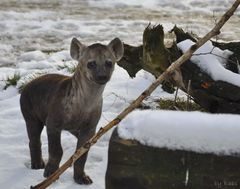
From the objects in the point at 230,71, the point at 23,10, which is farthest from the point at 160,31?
the point at 23,10

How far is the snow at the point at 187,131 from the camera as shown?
3562 millimetres

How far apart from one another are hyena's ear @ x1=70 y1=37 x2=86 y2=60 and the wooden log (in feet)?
4.05

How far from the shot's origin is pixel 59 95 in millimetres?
4766

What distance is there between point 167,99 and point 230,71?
146 centimetres

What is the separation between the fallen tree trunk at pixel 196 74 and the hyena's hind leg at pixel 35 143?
3.80 feet

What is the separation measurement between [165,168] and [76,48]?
1.60m

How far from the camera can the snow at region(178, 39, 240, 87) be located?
188 inches

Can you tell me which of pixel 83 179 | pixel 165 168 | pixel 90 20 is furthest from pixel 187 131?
pixel 90 20

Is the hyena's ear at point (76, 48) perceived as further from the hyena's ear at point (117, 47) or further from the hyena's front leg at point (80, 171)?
the hyena's front leg at point (80, 171)

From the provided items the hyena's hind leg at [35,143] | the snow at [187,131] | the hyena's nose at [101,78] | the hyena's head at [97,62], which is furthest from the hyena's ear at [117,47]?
the snow at [187,131]

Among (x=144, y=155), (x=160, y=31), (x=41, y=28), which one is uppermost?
(x=160, y=31)

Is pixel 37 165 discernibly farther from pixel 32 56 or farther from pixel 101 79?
pixel 32 56

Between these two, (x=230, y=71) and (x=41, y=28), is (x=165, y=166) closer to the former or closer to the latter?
(x=230, y=71)

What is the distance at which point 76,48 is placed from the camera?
4.83 metres
